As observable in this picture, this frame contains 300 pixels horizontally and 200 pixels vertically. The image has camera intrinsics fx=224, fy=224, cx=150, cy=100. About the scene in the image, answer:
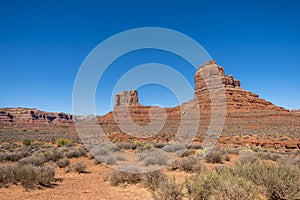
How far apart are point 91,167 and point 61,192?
17.0 ft

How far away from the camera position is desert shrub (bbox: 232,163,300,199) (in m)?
5.52

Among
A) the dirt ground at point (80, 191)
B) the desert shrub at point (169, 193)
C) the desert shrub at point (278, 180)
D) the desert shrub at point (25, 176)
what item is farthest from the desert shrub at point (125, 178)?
the desert shrub at point (278, 180)

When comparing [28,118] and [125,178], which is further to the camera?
[28,118]

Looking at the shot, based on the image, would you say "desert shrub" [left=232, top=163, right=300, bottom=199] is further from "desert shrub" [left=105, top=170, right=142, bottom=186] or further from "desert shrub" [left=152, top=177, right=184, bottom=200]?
"desert shrub" [left=105, top=170, right=142, bottom=186]

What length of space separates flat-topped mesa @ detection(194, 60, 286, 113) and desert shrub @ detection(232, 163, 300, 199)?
68569 millimetres

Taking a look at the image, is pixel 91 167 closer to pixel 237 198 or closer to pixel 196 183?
pixel 196 183

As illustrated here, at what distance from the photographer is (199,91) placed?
303 ft

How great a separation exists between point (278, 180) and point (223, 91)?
80.7 metres

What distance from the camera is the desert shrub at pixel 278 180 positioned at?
18.1 feet

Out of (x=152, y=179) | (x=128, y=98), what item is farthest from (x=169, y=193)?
(x=128, y=98)

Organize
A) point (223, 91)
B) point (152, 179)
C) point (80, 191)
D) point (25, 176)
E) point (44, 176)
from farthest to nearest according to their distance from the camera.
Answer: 1. point (223, 91)
2. point (44, 176)
3. point (25, 176)
4. point (80, 191)
5. point (152, 179)

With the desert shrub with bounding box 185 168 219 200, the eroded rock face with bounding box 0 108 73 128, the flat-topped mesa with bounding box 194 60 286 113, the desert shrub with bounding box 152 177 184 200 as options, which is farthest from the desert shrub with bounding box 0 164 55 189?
the eroded rock face with bounding box 0 108 73 128

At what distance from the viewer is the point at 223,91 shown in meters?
82.7

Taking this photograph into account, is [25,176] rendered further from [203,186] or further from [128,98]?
[128,98]
